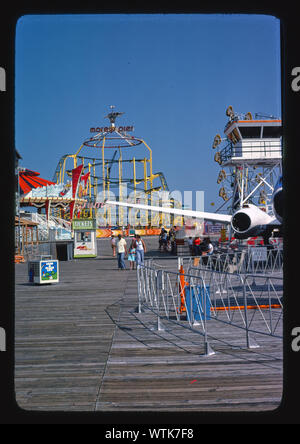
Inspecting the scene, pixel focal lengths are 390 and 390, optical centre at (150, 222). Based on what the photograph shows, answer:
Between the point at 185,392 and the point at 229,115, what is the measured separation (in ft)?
69.1

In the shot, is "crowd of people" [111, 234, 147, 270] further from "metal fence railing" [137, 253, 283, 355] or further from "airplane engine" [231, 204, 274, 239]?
"metal fence railing" [137, 253, 283, 355]

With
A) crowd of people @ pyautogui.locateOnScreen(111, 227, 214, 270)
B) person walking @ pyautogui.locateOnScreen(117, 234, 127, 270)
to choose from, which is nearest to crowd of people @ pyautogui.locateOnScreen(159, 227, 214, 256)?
crowd of people @ pyautogui.locateOnScreen(111, 227, 214, 270)

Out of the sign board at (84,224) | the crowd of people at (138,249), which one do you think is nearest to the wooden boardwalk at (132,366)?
the crowd of people at (138,249)

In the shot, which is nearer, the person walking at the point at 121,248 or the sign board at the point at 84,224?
the person walking at the point at 121,248

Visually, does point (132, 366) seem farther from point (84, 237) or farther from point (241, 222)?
point (84, 237)

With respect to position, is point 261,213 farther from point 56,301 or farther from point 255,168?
point 56,301

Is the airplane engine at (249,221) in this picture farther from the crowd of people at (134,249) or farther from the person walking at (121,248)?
the person walking at (121,248)

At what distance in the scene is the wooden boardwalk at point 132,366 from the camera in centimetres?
423

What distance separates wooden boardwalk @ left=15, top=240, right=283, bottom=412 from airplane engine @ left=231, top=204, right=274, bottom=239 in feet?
30.7

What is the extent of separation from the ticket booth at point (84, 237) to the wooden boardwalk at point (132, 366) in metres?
15.2

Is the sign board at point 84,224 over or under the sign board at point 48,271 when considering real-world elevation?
over

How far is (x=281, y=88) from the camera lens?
2863 millimetres

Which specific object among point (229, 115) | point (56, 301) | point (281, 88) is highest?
point (229, 115)
